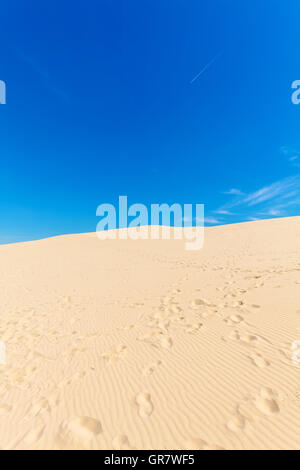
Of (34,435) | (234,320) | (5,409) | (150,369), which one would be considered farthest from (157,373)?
(234,320)

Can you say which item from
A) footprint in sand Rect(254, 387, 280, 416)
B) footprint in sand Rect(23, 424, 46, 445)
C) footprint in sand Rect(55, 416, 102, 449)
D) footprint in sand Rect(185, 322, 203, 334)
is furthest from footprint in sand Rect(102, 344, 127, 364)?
footprint in sand Rect(254, 387, 280, 416)

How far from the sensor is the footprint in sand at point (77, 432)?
2359 mm

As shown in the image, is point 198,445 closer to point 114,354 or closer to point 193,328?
point 114,354

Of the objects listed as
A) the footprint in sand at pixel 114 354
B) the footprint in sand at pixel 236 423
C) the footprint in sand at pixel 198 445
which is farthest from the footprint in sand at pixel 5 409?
the footprint in sand at pixel 236 423

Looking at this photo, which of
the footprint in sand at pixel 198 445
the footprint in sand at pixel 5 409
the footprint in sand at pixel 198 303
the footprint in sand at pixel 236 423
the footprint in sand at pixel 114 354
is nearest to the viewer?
the footprint in sand at pixel 198 445

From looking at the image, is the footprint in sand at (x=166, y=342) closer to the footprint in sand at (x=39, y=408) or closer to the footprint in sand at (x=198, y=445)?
the footprint in sand at (x=198, y=445)

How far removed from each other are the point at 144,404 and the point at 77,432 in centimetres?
96

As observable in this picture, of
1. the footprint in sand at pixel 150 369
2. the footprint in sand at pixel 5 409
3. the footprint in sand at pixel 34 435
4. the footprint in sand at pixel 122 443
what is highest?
the footprint in sand at pixel 150 369

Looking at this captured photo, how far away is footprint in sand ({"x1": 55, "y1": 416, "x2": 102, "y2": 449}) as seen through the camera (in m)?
2.36

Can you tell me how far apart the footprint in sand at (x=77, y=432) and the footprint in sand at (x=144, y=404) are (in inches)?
23.2

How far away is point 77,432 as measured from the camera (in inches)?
98.1

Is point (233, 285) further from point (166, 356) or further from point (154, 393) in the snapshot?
point (154, 393)
